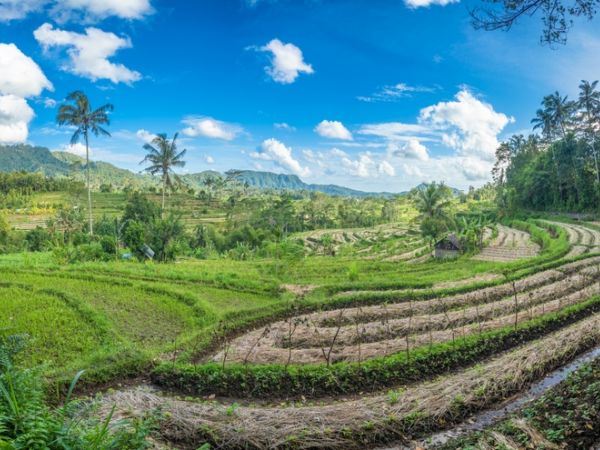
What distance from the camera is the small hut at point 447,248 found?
30.1 m

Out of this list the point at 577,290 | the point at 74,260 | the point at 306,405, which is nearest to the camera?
the point at 306,405

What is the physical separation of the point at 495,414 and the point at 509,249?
2782 centimetres

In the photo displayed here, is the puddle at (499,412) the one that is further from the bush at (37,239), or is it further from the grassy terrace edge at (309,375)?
the bush at (37,239)

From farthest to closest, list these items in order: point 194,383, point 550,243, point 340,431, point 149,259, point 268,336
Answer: point 550,243, point 149,259, point 268,336, point 194,383, point 340,431

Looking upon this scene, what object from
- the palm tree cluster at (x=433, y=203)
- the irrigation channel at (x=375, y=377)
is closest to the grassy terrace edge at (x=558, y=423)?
the irrigation channel at (x=375, y=377)

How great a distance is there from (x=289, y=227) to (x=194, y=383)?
199 ft

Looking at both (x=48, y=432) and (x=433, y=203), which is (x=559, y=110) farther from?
(x=48, y=432)

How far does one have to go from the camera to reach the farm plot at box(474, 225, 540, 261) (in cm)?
2777

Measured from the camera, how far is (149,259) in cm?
2325

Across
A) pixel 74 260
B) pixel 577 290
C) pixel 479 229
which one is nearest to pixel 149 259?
pixel 74 260

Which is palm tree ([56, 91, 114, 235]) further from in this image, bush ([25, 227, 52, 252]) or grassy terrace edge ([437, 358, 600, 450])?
grassy terrace edge ([437, 358, 600, 450])

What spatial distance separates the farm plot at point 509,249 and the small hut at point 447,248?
4.94 feet

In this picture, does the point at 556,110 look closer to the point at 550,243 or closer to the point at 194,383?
the point at 550,243

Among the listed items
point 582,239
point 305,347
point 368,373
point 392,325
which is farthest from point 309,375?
point 582,239
